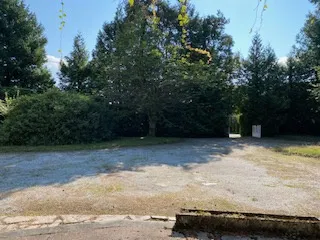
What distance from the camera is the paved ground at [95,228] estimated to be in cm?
292

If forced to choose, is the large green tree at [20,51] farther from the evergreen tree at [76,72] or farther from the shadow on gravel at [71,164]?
the shadow on gravel at [71,164]

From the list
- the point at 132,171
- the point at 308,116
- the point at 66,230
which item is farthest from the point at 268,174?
the point at 308,116

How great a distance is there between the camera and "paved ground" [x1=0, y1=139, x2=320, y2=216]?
3.97 m

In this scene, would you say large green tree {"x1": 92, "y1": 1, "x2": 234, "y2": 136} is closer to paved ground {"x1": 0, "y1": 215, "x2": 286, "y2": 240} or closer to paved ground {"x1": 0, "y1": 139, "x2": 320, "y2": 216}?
paved ground {"x1": 0, "y1": 139, "x2": 320, "y2": 216}

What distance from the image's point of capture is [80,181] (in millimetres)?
5492

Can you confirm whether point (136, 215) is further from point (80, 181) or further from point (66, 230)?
point (80, 181)

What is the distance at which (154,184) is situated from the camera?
5.30 m

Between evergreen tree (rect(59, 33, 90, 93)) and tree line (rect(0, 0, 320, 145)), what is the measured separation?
2.9 inches

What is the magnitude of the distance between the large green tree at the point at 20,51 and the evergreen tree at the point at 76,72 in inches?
64.9

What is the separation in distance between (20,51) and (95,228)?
18804mm

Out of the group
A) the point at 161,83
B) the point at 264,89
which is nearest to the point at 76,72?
the point at 161,83

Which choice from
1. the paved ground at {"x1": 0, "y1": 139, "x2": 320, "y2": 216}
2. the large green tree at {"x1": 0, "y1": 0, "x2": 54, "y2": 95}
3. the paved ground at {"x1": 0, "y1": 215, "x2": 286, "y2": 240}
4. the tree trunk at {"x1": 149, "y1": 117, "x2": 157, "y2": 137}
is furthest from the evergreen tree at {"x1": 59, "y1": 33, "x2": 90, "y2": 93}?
the paved ground at {"x1": 0, "y1": 215, "x2": 286, "y2": 240}

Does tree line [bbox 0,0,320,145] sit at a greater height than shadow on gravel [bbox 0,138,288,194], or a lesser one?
greater

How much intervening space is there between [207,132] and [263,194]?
38.8ft
